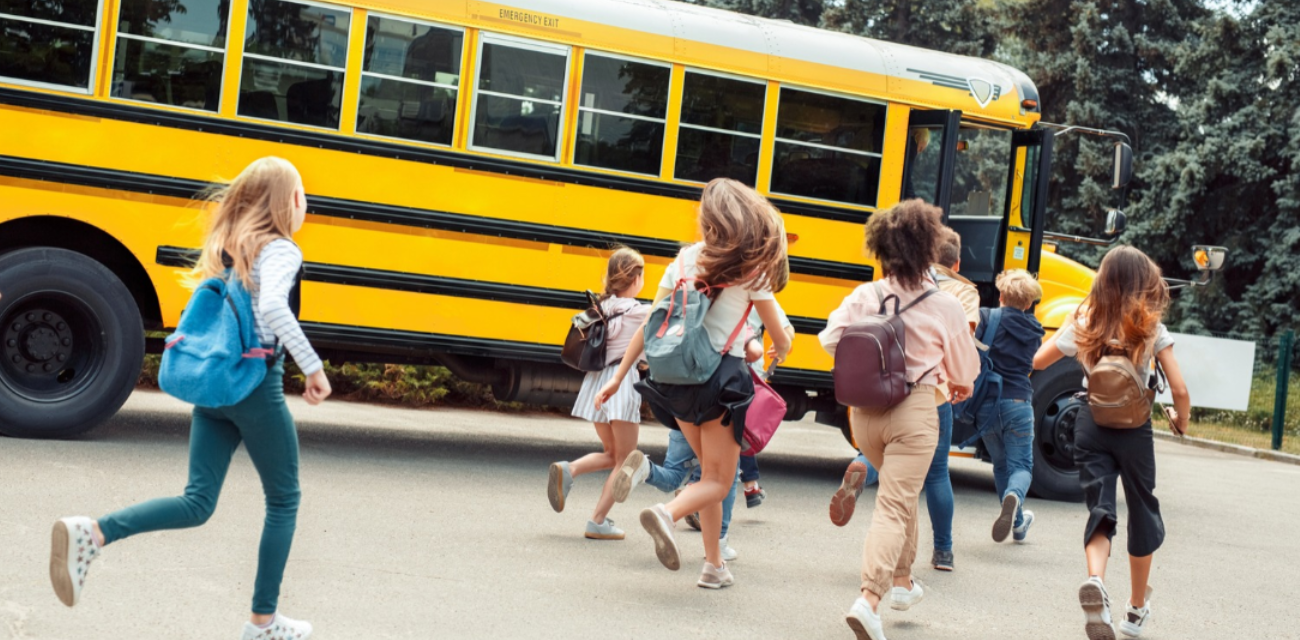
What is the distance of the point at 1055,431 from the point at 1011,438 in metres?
1.98

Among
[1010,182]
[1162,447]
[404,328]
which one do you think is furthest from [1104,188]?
[404,328]

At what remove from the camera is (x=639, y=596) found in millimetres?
5160

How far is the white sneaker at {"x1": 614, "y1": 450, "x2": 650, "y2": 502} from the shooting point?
5352 mm

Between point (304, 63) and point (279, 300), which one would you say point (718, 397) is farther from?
point (304, 63)

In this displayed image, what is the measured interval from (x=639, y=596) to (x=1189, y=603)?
2602 mm

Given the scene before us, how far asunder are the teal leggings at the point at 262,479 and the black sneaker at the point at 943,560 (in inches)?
133

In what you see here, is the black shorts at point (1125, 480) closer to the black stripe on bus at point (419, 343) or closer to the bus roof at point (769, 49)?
the black stripe on bus at point (419, 343)

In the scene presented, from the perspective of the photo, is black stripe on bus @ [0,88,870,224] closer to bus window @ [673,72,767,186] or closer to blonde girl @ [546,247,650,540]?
bus window @ [673,72,767,186]

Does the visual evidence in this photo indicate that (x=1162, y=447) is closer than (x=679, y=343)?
No

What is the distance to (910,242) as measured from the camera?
15.9 feet

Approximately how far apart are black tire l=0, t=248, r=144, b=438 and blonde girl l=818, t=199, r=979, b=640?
4.10 metres

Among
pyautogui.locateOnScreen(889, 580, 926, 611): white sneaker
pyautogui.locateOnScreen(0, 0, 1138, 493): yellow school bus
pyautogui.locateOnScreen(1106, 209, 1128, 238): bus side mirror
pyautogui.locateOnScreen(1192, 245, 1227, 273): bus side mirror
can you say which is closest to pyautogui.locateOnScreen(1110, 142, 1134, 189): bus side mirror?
pyautogui.locateOnScreen(1106, 209, 1128, 238): bus side mirror

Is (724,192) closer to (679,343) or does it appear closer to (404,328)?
(679,343)

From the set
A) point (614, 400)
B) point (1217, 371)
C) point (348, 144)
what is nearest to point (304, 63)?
point (348, 144)
